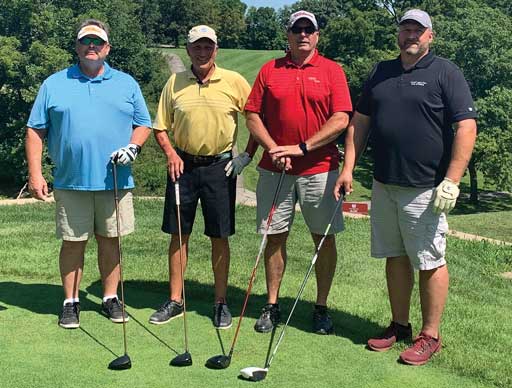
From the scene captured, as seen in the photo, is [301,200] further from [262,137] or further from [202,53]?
[202,53]

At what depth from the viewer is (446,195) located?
3.95 meters

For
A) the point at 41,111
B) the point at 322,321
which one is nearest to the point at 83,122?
the point at 41,111

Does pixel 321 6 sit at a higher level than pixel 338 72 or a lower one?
higher

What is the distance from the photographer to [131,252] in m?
7.31

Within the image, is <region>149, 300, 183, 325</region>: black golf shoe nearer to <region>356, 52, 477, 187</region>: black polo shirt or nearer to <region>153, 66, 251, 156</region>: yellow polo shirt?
<region>153, 66, 251, 156</region>: yellow polo shirt

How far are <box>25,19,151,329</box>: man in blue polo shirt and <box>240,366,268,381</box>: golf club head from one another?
142 cm

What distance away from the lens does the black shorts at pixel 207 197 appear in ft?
15.9

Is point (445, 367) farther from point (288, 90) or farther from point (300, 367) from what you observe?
point (288, 90)

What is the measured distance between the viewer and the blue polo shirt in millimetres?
4586

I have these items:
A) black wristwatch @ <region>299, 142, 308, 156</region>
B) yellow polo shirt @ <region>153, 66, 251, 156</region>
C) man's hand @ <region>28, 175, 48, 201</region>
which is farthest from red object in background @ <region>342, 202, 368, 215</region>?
man's hand @ <region>28, 175, 48, 201</region>

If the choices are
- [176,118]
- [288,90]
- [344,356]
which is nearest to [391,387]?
[344,356]

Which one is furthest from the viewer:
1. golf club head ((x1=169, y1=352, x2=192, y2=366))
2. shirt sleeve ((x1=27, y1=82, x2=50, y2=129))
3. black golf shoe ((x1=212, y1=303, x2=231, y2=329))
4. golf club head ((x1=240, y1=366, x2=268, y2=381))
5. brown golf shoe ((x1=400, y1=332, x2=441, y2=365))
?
black golf shoe ((x1=212, y1=303, x2=231, y2=329))

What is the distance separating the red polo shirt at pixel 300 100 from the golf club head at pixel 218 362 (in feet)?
4.70

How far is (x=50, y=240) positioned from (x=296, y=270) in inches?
123
